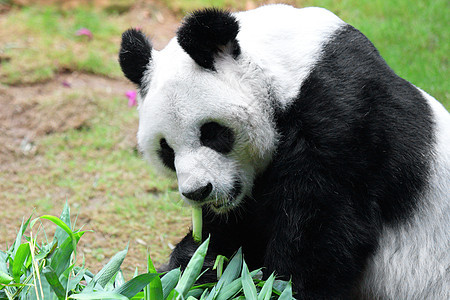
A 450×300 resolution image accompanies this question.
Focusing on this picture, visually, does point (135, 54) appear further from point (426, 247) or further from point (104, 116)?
point (104, 116)

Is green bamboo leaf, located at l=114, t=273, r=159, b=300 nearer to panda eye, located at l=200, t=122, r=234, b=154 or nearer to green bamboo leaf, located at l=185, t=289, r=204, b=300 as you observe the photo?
green bamboo leaf, located at l=185, t=289, r=204, b=300

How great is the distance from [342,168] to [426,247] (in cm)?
64

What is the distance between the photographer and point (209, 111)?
2.76 metres

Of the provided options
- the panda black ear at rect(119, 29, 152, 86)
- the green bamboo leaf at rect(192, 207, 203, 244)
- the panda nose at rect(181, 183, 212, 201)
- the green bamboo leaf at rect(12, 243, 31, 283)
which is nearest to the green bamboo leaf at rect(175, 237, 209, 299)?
the panda nose at rect(181, 183, 212, 201)

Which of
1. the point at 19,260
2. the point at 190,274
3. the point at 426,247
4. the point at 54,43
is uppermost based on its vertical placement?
Result: the point at 426,247

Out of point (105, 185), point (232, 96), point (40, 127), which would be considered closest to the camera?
point (232, 96)

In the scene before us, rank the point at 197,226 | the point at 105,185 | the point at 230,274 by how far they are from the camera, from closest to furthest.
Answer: the point at 230,274
the point at 197,226
the point at 105,185

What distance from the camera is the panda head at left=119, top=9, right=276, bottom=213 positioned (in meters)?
2.76

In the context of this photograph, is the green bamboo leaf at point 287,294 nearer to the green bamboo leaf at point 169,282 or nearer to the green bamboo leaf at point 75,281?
the green bamboo leaf at point 169,282

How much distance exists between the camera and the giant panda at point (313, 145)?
2730 millimetres

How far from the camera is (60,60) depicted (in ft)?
21.8

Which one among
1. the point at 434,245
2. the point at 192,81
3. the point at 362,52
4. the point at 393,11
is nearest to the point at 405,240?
the point at 434,245

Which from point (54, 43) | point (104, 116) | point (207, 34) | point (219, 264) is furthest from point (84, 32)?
point (219, 264)

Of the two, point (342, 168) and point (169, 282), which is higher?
point (342, 168)
